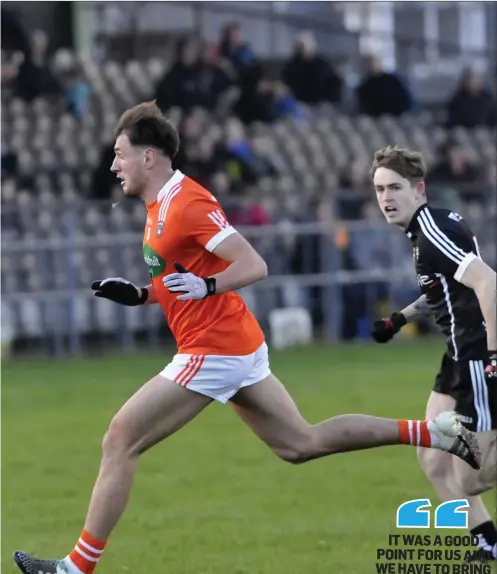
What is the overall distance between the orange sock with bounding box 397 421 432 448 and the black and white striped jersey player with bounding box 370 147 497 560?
21 centimetres

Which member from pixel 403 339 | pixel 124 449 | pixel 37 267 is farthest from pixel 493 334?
pixel 403 339

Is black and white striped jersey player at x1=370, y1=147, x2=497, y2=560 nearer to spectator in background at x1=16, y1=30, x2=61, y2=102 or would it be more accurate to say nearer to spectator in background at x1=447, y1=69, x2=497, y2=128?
spectator in background at x1=16, y1=30, x2=61, y2=102

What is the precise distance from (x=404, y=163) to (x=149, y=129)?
1.29 m

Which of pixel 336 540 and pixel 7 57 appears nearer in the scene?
pixel 336 540

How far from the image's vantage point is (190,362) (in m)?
7.51

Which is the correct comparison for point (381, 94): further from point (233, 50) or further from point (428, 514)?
point (428, 514)

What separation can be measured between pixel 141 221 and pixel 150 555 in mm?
12616

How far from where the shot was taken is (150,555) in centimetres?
860

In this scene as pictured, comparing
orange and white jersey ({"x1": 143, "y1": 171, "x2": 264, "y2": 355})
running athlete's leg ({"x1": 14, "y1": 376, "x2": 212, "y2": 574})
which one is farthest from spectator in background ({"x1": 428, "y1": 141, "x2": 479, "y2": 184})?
running athlete's leg ({"x1": 14, "y1": 376, "x2": 212, "y2": 574})

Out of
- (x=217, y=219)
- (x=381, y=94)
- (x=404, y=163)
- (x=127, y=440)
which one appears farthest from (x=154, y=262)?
(x=381, y=94)

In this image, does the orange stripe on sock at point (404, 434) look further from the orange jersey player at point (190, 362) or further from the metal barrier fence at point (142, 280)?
the metal barrier fence at point (142, 280)

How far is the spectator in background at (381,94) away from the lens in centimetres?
2528

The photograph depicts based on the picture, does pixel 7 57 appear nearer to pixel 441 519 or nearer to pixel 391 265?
pixel 391 265

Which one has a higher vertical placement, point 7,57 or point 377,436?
point 7,57
